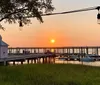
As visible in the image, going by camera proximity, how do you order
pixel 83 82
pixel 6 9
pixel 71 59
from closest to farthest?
pixel 83 82 → pixel 6 9 → pixel 71 59

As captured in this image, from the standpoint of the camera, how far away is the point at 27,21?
28062 mm

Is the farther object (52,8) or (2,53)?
(2,53)

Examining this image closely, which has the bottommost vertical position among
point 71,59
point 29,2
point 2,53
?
point 71,59

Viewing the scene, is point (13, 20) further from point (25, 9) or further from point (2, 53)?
point (2, 53)

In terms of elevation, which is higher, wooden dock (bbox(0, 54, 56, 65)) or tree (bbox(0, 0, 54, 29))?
tree (bbox(0, 0, 54, 29))

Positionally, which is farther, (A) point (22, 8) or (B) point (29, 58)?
(B) point (29, 58)

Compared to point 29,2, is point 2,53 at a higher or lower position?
lower

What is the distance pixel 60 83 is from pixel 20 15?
35.2 ft

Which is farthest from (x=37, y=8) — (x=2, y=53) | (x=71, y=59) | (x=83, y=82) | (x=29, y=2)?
(x=71, y=59)

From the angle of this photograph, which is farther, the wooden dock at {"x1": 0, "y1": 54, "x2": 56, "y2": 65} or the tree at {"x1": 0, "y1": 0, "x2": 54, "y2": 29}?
the wooden dock at {"x1": 0, "y1": 54, "x2": 56, "y2": 65}

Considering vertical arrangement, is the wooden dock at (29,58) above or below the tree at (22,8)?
below

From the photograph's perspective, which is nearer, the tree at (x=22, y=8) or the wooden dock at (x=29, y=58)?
the tree at (x=22, y=8)

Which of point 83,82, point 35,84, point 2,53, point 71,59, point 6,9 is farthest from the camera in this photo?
point 71,59

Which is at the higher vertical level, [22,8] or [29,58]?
[22,8]
